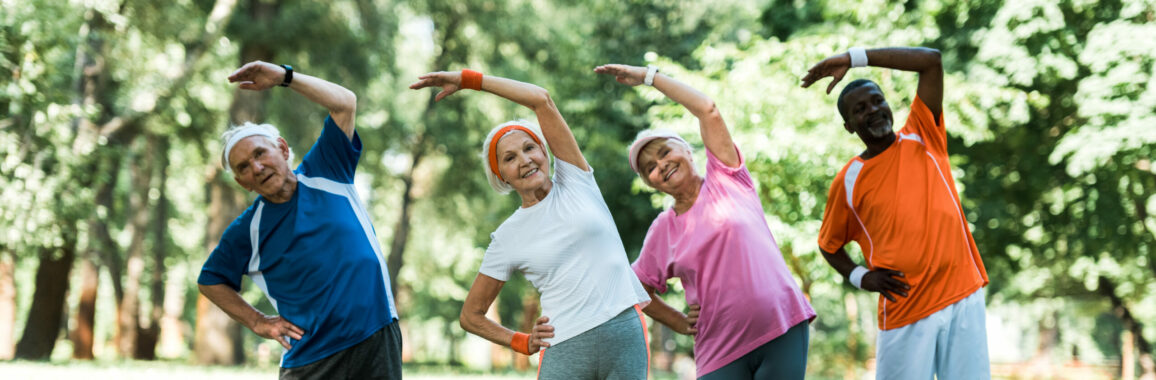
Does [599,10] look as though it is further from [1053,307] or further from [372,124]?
[1053,307]

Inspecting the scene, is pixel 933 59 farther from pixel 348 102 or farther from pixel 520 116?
pixel 520 116

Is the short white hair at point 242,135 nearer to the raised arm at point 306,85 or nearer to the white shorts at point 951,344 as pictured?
the raised arm at point 306,85

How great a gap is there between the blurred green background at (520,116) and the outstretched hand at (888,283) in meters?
7.22

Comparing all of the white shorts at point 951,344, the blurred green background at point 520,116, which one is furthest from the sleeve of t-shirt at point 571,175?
the blurred green background at point 520,116

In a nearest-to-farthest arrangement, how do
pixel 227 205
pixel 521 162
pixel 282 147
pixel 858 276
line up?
1. pixel 521 162
2. pixel 858 276
3. pixel 282 147
4. pixel 227 205

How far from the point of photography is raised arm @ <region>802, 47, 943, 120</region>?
3.85m

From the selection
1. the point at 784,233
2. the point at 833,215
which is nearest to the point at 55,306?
the point at 784,233

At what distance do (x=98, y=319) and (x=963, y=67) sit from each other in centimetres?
4014

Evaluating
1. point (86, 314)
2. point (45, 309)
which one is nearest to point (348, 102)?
point (45, 309)

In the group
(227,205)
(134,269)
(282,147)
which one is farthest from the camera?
(134,269)

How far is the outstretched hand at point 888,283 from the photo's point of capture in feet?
12.5

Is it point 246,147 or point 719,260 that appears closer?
point 719,260

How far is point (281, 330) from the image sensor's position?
13.0 feet

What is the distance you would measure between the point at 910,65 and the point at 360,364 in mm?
2666
